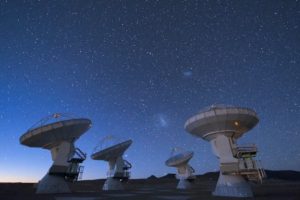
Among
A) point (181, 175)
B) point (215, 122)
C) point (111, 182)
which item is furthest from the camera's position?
point (181, 175)

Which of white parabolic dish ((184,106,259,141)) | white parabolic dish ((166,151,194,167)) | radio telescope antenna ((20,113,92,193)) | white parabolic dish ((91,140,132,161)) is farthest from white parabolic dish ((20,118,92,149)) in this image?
white parabolic dish ((166,151,194,167))

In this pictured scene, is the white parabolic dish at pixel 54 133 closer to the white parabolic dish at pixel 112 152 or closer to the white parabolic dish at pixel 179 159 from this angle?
the white parabolic dish at pixel 112 152

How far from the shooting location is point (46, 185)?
1107 inches

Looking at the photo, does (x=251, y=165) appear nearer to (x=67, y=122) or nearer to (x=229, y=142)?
(x=229, y=142)

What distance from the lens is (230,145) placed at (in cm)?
2283

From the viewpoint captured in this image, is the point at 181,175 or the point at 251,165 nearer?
the point at 251,165

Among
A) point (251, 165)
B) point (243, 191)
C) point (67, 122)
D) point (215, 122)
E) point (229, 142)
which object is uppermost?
point (67, 122)

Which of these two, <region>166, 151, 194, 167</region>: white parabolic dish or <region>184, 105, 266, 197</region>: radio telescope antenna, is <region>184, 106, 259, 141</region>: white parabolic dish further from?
<region>166, 151, 194, 167</region>: white parabolic dish

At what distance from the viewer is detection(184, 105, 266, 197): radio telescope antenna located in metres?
21.3

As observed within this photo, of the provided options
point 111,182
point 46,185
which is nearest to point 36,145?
point 46,185

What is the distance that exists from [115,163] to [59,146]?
12.4 metres

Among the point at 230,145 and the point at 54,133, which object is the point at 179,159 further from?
the point at 54,133

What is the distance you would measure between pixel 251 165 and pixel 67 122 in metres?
18.8

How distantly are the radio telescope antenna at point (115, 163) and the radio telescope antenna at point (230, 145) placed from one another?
18367 mm
